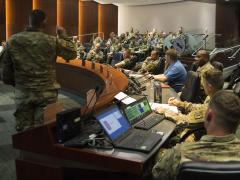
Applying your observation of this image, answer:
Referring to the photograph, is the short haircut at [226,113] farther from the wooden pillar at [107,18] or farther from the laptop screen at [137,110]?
the wooden pillar at [107,18]

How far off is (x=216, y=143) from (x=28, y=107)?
1.85 metres

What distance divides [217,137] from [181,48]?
449 inches

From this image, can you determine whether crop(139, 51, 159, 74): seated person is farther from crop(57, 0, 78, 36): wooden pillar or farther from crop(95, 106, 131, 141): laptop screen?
crop(57, 0, 78, 36): wooden pillar

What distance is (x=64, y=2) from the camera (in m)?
15.2

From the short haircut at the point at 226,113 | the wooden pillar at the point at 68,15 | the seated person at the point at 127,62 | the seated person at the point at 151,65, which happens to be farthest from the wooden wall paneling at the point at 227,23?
the short haircut at the point at 226,113

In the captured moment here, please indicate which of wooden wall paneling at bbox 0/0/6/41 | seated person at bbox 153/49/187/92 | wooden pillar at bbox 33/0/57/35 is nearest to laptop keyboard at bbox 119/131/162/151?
seated person at bbox 153/49/187/92

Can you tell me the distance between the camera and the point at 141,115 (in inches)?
115

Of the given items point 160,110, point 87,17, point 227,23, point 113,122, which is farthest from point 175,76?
point 87,17

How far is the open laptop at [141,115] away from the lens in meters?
2.72

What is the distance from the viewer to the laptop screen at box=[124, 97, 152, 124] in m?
2.75

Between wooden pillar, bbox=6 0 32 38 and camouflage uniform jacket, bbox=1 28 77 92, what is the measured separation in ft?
34.3

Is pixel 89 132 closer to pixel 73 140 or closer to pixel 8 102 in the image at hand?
pixel 73 140

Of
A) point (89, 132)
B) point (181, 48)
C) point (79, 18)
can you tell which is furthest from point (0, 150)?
point (79, 18)

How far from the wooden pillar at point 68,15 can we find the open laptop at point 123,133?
1321 centimetres
